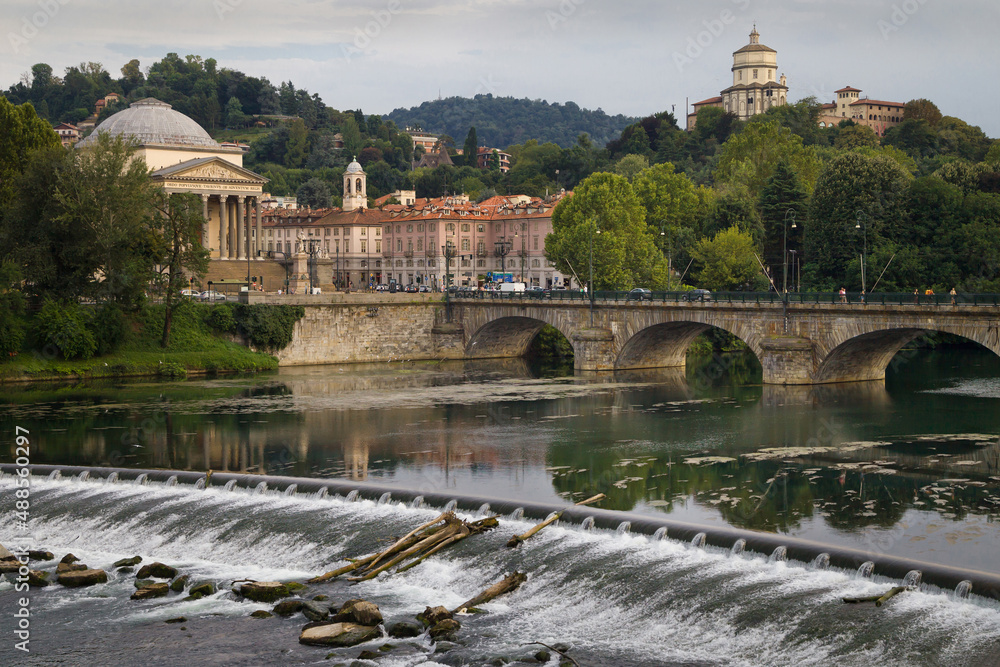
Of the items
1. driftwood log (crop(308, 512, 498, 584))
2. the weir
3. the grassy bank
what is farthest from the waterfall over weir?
the grassy bank

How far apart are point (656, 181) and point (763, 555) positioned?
270 feet

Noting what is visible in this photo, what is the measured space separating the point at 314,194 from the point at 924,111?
294 feet

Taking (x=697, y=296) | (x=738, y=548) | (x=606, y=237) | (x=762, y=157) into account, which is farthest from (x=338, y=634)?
(x=762, y=157)

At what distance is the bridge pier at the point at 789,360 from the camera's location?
58.5 metres

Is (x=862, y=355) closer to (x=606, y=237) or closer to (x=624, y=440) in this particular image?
(x=624, y=440)

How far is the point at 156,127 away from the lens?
111500 millimetres

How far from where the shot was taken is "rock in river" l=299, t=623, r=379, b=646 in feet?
75.5

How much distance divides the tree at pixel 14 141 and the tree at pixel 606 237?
39.2 meters

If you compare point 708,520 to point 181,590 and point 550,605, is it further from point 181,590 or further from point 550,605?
point 181,590

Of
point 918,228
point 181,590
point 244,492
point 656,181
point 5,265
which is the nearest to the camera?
point 181,590

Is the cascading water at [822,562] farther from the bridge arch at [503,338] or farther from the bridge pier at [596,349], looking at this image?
the bridge arch at [503,338]

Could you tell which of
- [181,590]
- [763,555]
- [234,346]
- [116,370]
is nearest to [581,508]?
[763,555]

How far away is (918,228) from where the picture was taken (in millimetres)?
81938

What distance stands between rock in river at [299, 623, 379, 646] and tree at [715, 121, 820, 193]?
8504 centimetres
